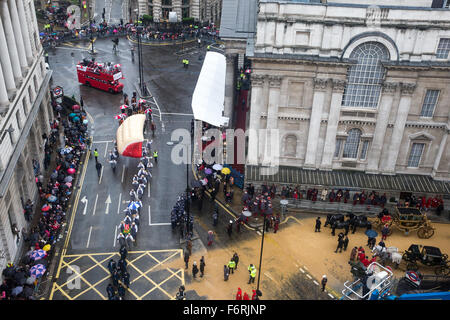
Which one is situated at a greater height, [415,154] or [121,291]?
[415,154]

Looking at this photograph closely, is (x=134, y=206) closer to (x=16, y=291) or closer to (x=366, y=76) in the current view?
(x=16, y=291)

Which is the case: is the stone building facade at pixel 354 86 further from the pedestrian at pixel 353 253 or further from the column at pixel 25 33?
the column at pixel 25 33

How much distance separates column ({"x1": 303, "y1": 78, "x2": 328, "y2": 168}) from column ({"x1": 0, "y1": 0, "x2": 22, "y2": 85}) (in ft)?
97.5

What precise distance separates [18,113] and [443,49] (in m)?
41.0

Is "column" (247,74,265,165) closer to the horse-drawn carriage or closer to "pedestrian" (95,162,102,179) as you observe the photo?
the horse-drawn carriage

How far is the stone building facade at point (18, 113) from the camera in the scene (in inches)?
1571

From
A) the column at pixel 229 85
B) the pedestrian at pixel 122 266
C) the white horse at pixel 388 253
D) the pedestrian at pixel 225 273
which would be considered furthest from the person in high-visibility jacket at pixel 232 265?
the column at pixel 229 85

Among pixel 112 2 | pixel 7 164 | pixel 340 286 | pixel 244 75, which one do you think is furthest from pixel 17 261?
pixel 112 2

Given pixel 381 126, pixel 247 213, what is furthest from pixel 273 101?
pixel 247 213

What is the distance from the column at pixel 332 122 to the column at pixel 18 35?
106ft

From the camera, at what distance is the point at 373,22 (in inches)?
1702

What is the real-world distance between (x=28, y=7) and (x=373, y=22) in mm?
38072

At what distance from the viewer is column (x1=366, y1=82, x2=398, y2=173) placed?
4612 cm

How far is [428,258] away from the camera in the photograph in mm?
40469
